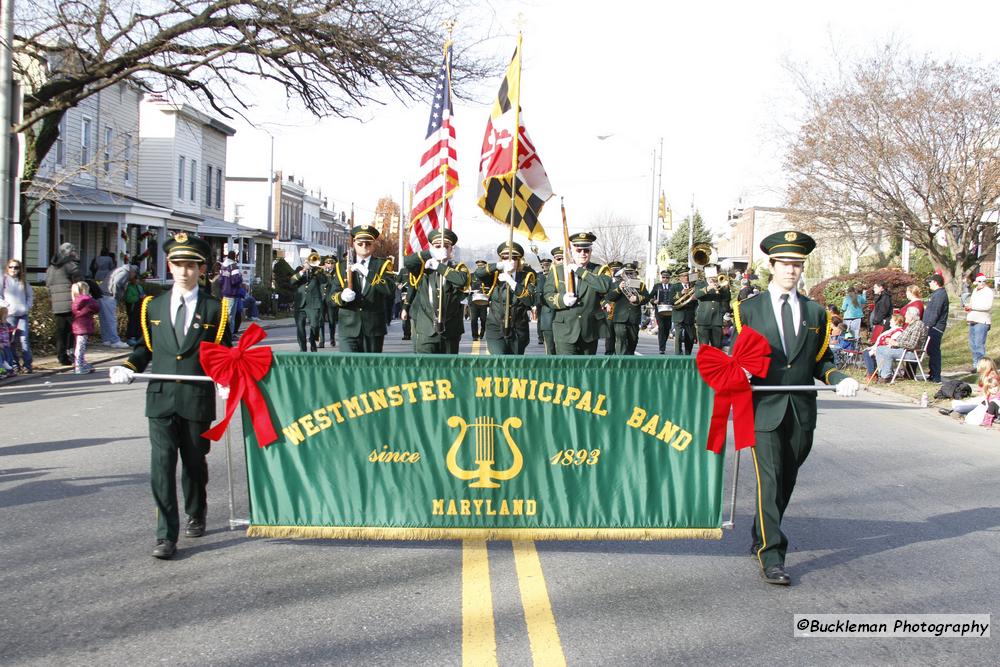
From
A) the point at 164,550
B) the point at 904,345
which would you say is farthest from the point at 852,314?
the point at 164,550

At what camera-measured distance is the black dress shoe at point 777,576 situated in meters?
5.62

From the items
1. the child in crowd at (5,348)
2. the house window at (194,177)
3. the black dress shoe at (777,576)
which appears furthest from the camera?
the house window at (194,177)

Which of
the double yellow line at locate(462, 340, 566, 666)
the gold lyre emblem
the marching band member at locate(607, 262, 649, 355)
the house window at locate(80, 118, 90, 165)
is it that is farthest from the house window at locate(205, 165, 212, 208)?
the gold lyre emblem

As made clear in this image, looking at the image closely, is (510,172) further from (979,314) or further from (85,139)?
(85,139)

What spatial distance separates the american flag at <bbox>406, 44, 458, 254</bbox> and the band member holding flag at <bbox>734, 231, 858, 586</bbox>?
6.17m

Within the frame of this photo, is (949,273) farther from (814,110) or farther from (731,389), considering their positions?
(731,389)

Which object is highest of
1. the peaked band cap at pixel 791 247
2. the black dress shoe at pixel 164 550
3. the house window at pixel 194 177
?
the house window at pixel 194 177

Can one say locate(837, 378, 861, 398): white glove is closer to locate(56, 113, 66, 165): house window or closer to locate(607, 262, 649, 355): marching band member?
locate(607, 262, 649, 355): marching band member

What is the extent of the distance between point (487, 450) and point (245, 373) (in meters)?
1.45

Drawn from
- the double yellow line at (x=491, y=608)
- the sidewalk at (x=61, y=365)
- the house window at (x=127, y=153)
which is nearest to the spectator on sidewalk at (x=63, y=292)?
the sidewalk at (x=61, y=365)

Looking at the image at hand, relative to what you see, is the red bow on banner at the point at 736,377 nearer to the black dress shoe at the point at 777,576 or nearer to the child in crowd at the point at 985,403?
the black dress shoe at the point at 777,576

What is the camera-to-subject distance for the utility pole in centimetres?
1548

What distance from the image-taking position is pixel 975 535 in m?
6.96

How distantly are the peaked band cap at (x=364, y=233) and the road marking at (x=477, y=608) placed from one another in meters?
5.44
